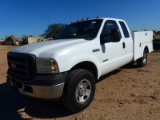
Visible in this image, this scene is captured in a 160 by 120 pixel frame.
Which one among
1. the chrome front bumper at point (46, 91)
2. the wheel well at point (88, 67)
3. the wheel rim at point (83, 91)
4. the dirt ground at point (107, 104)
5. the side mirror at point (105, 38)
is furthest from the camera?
the side mirror at point (105, 38)

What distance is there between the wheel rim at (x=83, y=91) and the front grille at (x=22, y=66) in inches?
39.1

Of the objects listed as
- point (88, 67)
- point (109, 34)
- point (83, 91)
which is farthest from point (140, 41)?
point (83, 91)

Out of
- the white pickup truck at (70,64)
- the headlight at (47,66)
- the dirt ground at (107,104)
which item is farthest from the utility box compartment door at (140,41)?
the headlight at (47,66)

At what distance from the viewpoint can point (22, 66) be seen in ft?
12.7

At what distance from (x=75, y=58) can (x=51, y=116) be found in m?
1.30

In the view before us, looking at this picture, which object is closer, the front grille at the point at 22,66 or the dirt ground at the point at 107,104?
the front grille at the point at 22,66

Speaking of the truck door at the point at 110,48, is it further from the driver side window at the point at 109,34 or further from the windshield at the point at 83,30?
the windshield at the point at 83,30

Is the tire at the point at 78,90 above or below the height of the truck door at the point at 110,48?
below

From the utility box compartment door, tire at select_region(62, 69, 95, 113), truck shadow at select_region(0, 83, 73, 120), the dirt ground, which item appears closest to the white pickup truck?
tire at select_region(62, 69, 95, 113)

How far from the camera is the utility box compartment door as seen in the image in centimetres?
667

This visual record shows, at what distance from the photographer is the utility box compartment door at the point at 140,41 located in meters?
6.67

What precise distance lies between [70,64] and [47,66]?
462 millimetres

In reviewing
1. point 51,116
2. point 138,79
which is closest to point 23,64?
point 51,116

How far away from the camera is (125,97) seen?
4754 mm
